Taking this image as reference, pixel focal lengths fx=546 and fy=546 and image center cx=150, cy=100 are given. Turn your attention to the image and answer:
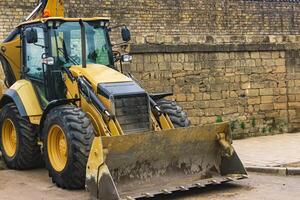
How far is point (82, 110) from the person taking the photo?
300 inches

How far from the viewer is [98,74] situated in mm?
7953

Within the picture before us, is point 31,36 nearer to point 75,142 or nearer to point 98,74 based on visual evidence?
point 98,74

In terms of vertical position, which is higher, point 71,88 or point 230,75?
point 71,88

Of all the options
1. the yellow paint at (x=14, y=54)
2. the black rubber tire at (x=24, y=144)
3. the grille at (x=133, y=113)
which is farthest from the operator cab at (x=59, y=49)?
the grille at (x=133, y=113)

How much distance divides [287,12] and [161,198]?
21.8m

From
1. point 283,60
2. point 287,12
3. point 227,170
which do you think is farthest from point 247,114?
point 287,12

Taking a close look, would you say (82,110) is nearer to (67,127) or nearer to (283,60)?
(67,127)

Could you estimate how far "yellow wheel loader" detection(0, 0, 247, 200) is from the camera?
688cm

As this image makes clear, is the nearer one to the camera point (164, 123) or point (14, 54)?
point (164, 123)

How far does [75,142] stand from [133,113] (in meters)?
0.97

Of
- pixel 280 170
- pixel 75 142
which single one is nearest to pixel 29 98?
pixel 75 142

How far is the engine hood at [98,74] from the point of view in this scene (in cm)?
779

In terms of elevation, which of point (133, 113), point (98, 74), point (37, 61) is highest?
point (37, 61)

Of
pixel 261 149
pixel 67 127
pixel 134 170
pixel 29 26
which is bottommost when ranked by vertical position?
pixel 261 149
